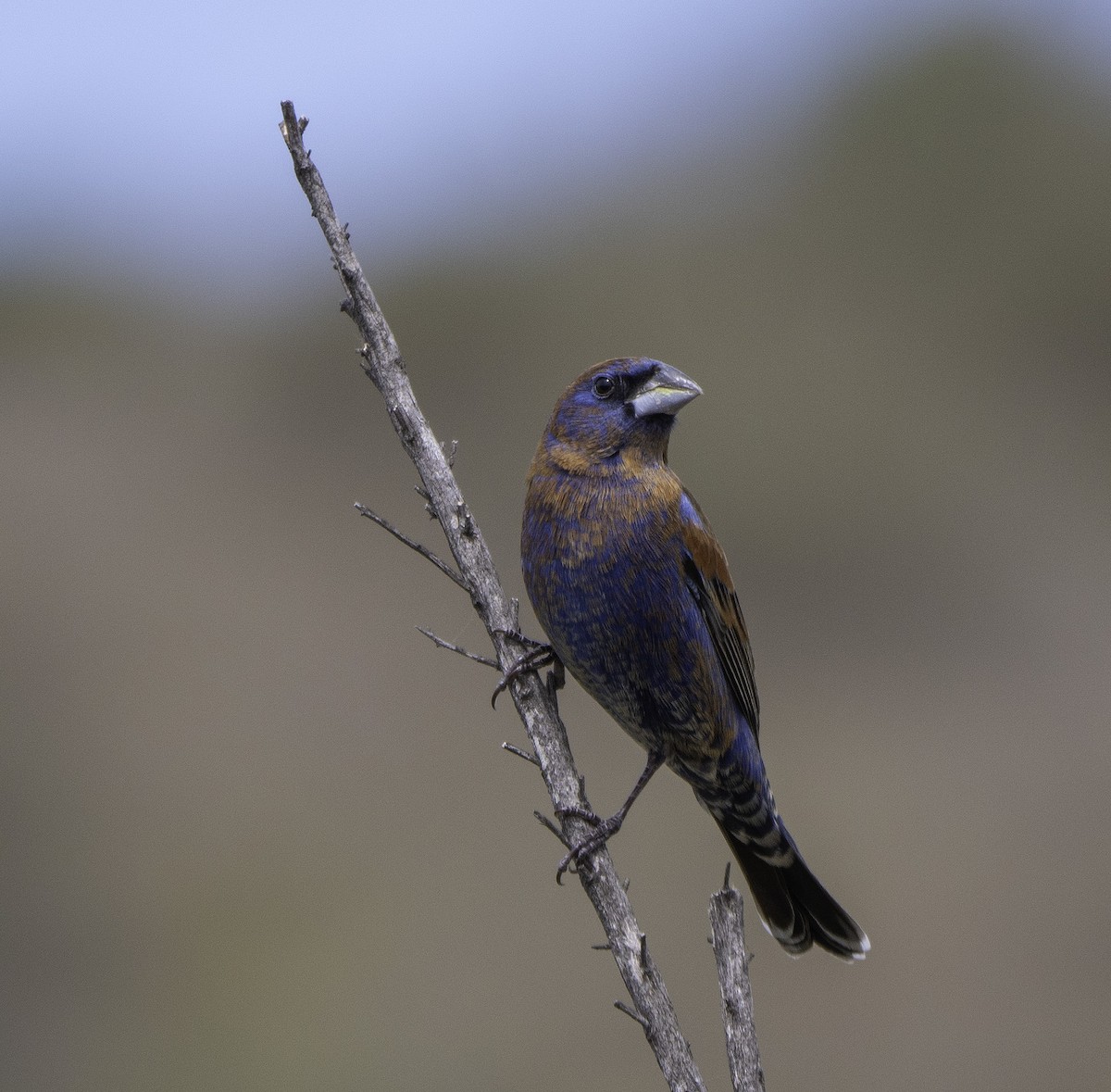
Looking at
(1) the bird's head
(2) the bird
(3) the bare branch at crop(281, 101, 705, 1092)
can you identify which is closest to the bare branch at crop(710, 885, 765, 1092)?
(3) the bare branch at crop(281, 101, 705, 1092)

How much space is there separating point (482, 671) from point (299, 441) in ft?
12.0

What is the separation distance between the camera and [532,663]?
4121 millimetres

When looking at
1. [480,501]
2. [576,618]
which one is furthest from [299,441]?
[576,618]

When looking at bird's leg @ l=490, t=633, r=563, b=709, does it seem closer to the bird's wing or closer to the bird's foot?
the bird's foot

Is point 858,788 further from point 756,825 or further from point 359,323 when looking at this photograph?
point 359,323

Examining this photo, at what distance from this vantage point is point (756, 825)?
4.61 m

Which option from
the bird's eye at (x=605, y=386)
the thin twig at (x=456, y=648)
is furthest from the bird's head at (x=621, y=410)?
the thin twig at (x=456, y=648)

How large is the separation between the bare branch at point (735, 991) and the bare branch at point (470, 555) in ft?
0.76

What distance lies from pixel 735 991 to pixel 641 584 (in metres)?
1.46

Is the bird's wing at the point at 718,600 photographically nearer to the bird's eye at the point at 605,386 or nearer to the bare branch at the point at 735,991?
the bird's eye at the point at 605,386

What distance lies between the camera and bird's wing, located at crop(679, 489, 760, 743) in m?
4.23

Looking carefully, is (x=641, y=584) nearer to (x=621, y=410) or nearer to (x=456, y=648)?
(x=621, y=410)

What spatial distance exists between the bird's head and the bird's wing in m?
0.23

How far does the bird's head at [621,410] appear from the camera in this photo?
4.20 meters
